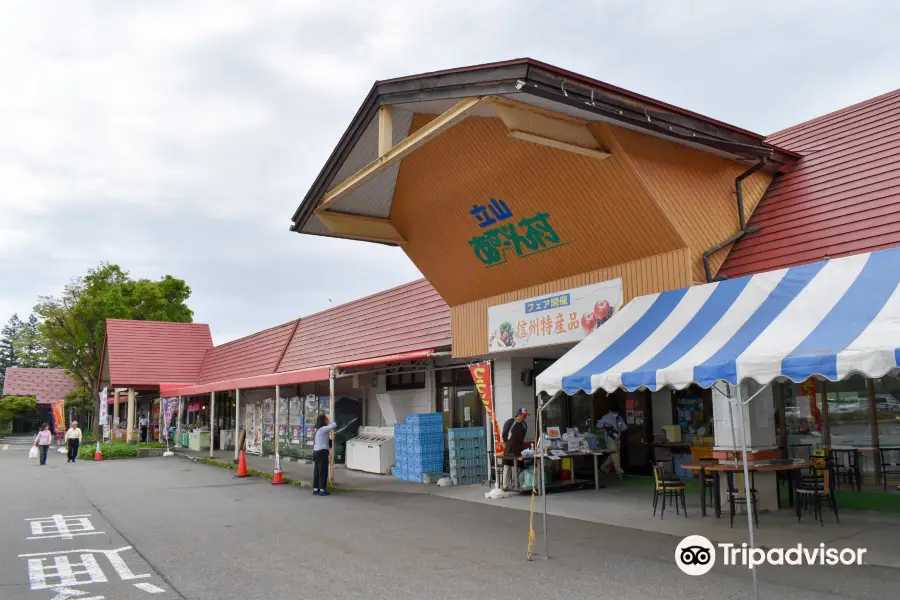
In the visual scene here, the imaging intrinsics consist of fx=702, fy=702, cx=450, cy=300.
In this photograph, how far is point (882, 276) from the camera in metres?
7.11

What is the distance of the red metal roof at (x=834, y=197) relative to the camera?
930cm

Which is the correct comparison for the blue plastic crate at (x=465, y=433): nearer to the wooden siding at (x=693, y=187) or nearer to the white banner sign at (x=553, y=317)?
the white banner sign at (x=553, y=317)

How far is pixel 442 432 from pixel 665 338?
8.61m

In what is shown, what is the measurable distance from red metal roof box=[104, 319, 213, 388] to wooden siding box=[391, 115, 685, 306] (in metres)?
22.9

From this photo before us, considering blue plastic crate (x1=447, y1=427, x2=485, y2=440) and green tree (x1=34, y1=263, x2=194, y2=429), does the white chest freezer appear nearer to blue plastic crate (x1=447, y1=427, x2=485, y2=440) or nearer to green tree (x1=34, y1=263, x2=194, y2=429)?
blue plastic crate (x1=447, y1=427, x2=485, y2=440)

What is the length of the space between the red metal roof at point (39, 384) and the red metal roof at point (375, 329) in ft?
126

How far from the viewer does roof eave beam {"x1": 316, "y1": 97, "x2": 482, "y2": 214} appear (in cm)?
903

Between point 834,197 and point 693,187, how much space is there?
6.43ft

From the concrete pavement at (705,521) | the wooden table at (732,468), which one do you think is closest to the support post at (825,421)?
the concrete pavement at (705,521)

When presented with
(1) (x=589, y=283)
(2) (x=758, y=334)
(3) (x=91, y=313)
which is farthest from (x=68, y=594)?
(3) (x=91, y=313)

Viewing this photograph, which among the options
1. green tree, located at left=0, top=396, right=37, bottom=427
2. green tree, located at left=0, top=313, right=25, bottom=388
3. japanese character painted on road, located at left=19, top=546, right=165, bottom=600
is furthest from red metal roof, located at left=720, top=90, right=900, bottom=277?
green tree, located at left=0, top=313, right=25, bottom=388

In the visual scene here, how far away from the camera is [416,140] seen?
9.66m

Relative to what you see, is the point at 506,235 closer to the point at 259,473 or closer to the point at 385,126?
the point at 385,126

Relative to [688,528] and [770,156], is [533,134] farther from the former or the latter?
[688,528]
